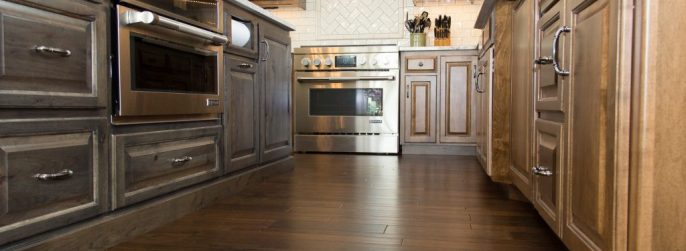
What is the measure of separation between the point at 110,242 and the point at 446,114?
11.6 feet

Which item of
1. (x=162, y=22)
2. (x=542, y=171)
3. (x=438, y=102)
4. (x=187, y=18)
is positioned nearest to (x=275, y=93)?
(x=187, y=18)

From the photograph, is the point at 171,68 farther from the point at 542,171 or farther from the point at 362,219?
the point at 542,171

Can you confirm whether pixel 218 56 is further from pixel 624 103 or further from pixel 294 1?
pixel 294 1

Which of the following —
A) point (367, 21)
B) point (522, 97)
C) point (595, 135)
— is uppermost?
point (367, 21)

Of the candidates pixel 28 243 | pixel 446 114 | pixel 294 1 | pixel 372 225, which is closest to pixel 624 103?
pixel 372 225

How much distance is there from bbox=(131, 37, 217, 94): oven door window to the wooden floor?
52 cm

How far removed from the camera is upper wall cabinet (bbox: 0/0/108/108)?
133 cm

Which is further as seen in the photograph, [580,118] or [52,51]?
[52,51]

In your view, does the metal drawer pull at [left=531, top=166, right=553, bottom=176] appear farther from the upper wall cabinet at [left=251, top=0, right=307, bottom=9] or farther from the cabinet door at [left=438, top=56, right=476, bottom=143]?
the upper wall cabinet at [left=251, top=0, right=307, bottom=9]

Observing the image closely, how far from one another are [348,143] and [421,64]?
3.23 feet

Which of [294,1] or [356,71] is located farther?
[294,1]

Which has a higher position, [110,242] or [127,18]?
[127,18]

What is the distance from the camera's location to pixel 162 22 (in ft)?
6.03

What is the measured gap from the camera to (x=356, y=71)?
492 cm
